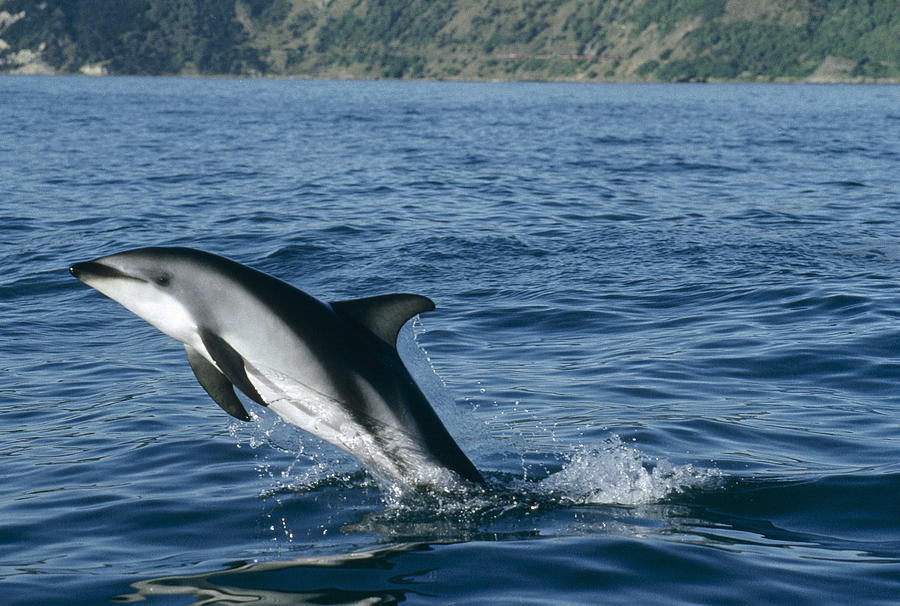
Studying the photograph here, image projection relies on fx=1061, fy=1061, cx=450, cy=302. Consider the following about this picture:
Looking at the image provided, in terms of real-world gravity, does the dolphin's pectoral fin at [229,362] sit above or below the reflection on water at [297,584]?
above

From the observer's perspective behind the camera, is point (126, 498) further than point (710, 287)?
No

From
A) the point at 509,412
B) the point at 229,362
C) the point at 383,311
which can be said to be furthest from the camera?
the point at 509,412

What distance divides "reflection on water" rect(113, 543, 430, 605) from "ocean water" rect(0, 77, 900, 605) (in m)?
0.02

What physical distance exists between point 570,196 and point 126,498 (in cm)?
1655

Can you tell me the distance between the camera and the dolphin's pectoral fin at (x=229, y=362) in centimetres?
568

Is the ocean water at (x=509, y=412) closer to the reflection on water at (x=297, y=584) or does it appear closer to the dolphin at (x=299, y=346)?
the reflection on water at (x=297, y=584)

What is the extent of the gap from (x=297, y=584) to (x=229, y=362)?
1284 mm

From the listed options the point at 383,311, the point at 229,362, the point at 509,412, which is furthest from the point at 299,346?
the point at 509,412

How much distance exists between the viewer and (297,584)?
5344 millimetres

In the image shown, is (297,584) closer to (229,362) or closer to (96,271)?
(229,362)

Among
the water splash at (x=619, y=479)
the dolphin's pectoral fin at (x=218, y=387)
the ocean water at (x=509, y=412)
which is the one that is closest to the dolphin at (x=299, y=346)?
the dolphin's pectoral fin at (x=218, y=387)

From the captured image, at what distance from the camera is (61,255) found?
1567 centimetres

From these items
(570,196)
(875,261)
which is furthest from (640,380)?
(570,196)

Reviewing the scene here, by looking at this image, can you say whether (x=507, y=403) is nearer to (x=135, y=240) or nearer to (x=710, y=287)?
(x=710, y=287)
